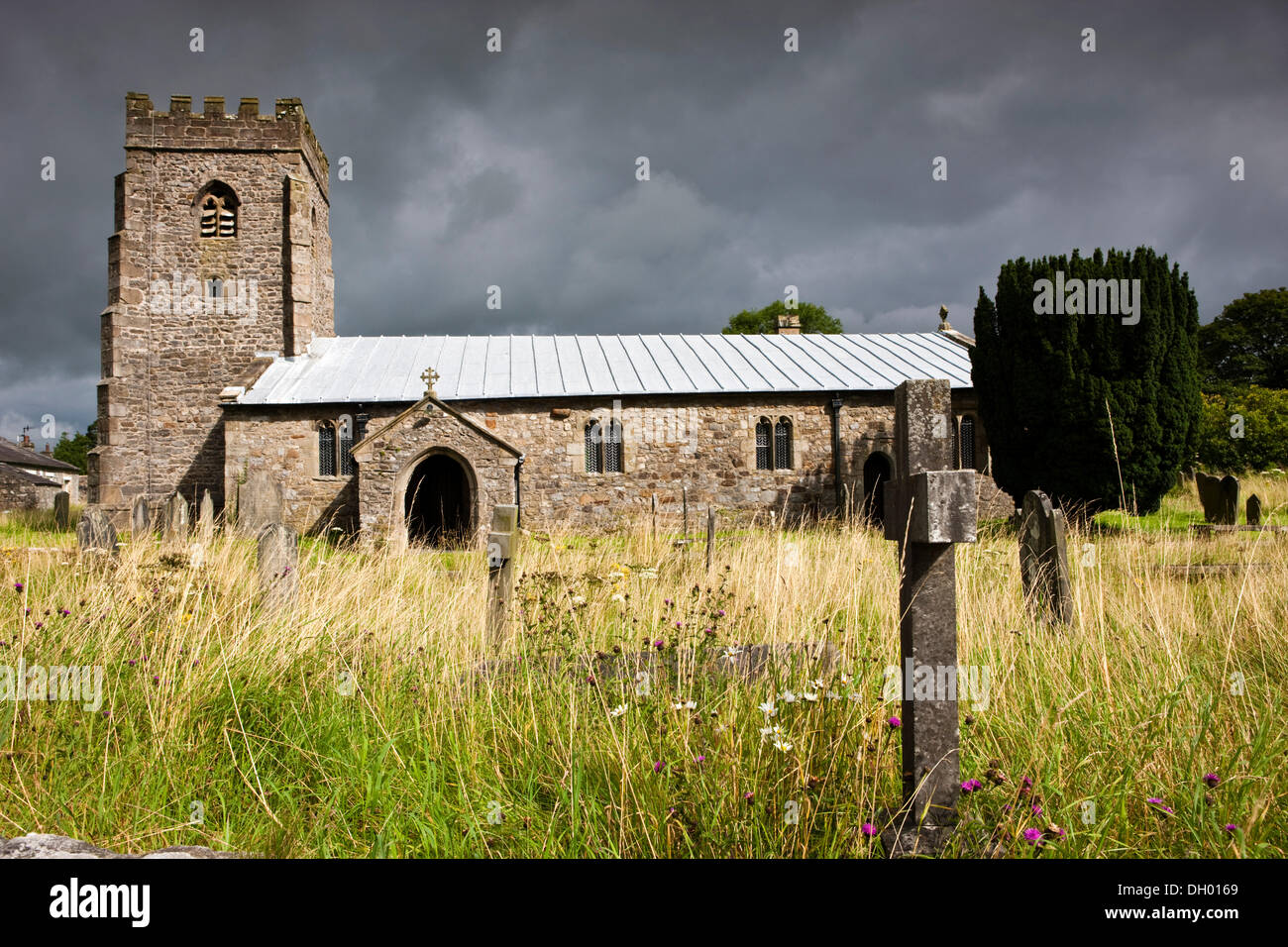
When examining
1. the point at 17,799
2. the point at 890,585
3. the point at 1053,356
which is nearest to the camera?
the point at 17,799

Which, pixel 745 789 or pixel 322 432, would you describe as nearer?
pixel 745 789

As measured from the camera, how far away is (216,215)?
19766mm

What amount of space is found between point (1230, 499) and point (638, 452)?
1261 cm

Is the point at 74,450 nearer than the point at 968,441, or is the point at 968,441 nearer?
the point at 968,441

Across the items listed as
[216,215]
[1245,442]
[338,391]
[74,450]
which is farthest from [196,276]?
[74,450]

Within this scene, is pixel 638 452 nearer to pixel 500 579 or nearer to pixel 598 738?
pixel 500 579

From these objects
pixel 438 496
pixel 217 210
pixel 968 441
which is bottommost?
pixel 438 496

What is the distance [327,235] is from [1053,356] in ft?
73.4

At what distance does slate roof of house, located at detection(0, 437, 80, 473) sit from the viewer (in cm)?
3847

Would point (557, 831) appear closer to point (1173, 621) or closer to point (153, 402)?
point (1173, 621)

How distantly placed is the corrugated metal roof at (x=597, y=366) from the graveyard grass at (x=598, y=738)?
45.9 feet

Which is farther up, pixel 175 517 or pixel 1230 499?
pixel 175 517

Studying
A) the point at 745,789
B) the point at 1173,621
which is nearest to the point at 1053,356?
the point at 1173,621
